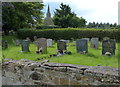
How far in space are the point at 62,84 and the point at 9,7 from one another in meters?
15.6

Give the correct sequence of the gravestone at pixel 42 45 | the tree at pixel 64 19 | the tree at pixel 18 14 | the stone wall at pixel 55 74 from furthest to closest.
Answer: the tree at pixel 64 19
the tree at pixel 18 14
the gravestone at pixel 42 45
the stone wall at pixel 55 74

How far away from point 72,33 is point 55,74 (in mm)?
12907

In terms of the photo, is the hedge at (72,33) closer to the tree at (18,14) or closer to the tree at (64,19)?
the tree at (18,14)

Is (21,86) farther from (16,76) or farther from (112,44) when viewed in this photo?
(112,44)

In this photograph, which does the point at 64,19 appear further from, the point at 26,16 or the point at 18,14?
the point at 18,14

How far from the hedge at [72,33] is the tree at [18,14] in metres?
1.80

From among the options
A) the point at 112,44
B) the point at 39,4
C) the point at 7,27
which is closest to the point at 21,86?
the point at 112,44

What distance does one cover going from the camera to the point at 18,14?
765 inches

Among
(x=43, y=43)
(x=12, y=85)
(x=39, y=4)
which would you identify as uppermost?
(x=39, y=4)

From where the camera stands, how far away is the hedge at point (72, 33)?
15666 millimetres

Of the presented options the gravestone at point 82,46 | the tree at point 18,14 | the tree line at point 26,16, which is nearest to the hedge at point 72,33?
the tree at point 18,14

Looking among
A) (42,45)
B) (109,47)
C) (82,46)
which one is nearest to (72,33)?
(42,45)

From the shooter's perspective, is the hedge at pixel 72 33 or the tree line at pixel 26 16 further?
the tree line at pixel 26 16

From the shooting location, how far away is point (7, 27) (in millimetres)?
21141
